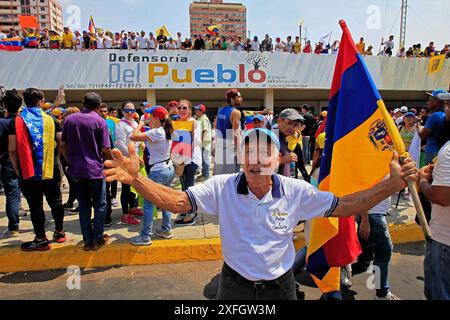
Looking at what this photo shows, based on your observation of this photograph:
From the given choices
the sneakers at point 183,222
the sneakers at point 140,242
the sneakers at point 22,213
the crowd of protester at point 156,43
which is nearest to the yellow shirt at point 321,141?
the sneakers at point 183,222

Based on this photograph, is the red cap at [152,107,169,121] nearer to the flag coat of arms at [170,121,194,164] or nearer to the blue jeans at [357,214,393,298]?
the flag coat of arms at [170,121,194,164]

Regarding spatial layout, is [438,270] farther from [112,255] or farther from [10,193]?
[10,193]

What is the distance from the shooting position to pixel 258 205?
188 centimetres

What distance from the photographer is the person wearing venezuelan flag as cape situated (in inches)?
156

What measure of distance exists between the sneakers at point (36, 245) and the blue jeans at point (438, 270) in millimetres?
4240

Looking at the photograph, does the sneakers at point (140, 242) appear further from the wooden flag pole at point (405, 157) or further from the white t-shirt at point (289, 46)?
the white t-shirt at point (289, 46)

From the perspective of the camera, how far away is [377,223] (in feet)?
9.85

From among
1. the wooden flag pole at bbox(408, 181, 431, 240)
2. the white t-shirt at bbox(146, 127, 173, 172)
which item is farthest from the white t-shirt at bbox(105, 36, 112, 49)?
the wooden flag pole at bbox(408, 181, 431, 240)

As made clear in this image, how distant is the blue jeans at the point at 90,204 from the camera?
399cm

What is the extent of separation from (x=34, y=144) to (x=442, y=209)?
4.44 metres

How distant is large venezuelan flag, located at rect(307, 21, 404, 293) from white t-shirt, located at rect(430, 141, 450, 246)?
302 mm

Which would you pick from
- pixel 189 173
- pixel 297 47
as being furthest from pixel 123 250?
pixel 297 47

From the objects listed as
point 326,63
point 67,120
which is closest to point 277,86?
point 326,63

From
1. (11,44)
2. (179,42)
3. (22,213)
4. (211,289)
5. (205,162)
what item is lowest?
(211,289)
